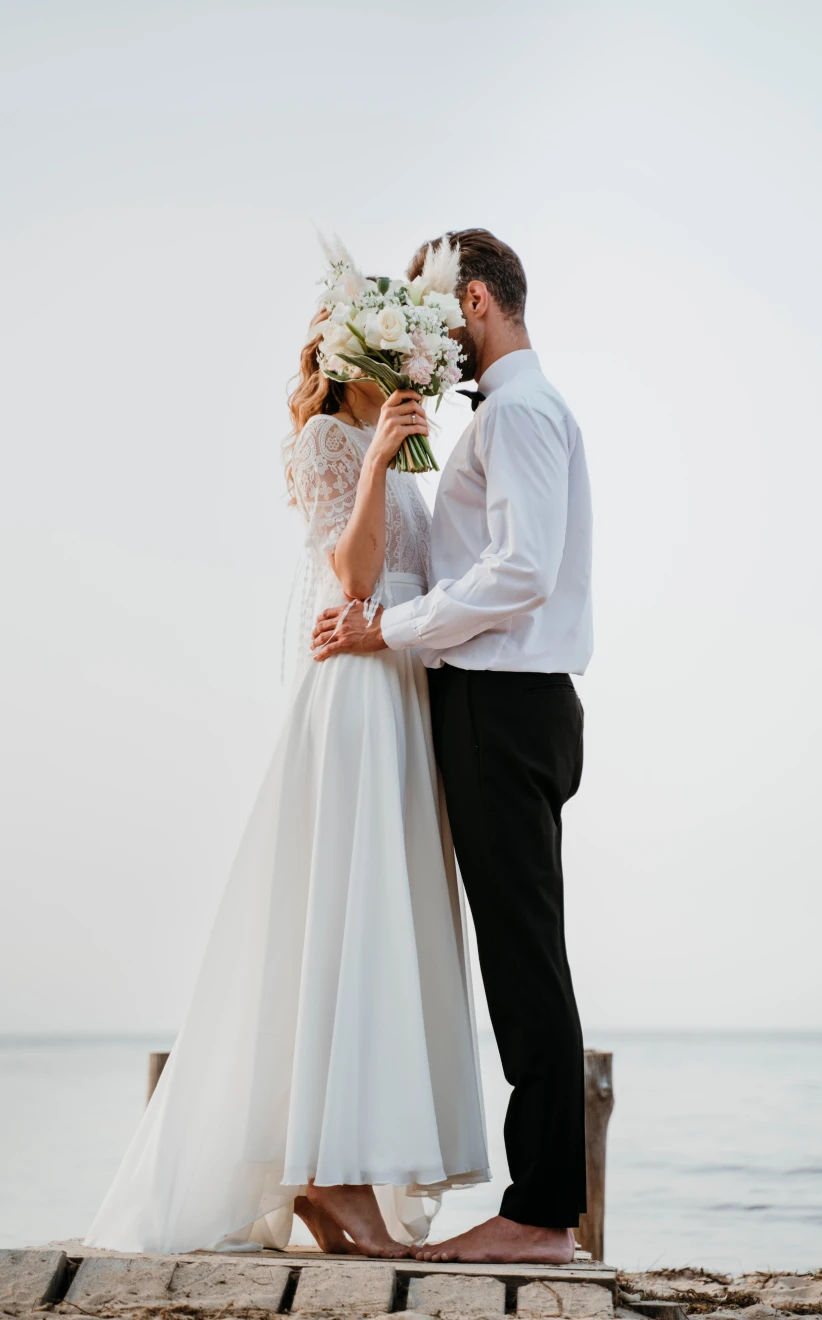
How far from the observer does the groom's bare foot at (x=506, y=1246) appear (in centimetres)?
275

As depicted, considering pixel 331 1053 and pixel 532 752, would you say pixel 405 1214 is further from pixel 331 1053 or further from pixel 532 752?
pixel 532 752

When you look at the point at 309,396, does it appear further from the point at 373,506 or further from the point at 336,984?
the point at 336,984

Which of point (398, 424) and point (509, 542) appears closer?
point (509, 542)

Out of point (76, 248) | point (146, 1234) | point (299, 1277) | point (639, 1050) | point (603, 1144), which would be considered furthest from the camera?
point (639, 1050)

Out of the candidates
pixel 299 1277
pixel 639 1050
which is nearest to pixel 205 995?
pixel 299 1277

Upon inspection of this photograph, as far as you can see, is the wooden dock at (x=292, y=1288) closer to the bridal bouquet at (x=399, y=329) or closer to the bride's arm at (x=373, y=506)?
the bride's arm at (x=373, y=506)

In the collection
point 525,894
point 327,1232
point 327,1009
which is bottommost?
point 327,1232

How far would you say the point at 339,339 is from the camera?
3.04m

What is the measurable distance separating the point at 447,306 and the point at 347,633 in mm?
858

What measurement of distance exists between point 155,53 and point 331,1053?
968 cm

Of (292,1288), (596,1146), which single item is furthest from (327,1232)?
(596,1146)

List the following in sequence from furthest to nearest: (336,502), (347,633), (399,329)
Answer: (336,502) → (347,633) → (399,329)

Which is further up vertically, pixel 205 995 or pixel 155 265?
pixel 155 265

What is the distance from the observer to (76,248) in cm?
1143
